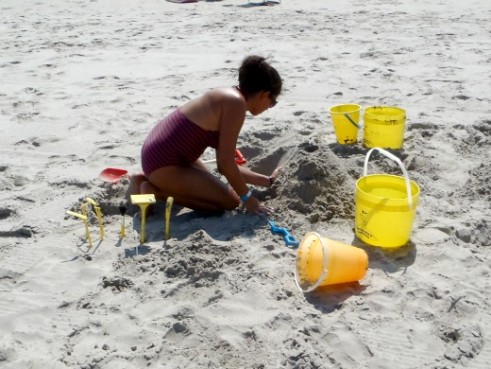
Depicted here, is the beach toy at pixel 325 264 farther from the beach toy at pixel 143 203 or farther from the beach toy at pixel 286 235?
the beach toy at pixel 143 203

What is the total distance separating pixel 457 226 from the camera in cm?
297

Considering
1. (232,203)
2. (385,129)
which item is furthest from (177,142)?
(385,129)

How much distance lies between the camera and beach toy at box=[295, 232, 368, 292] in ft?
8.01

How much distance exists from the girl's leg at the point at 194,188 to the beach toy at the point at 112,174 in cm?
39

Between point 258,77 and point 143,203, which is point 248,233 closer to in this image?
point 143,203

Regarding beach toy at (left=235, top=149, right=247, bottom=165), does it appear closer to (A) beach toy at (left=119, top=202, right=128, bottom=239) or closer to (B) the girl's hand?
(B) the girl's hand

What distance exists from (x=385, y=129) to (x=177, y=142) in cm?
145

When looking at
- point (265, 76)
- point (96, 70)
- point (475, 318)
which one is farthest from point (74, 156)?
point (475, 318)

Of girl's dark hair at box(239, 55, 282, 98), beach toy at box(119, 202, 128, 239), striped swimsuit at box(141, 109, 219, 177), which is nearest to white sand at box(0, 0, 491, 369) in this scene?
beach toy at box(119, 202, 128, 239)

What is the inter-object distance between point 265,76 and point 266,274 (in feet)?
3.55

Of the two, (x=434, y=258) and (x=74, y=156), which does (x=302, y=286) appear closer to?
(x=434, y=258)

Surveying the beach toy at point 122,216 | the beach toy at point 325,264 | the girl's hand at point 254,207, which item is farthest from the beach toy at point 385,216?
the beach toy at point 122,216

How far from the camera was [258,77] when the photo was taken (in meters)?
3.03

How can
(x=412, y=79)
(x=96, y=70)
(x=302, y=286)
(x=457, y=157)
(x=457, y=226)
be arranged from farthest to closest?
(x=96, y=70)
(x=412, y=79)
(x=457, y=157)
(x=457, y=226)
(x=302, y=286)
